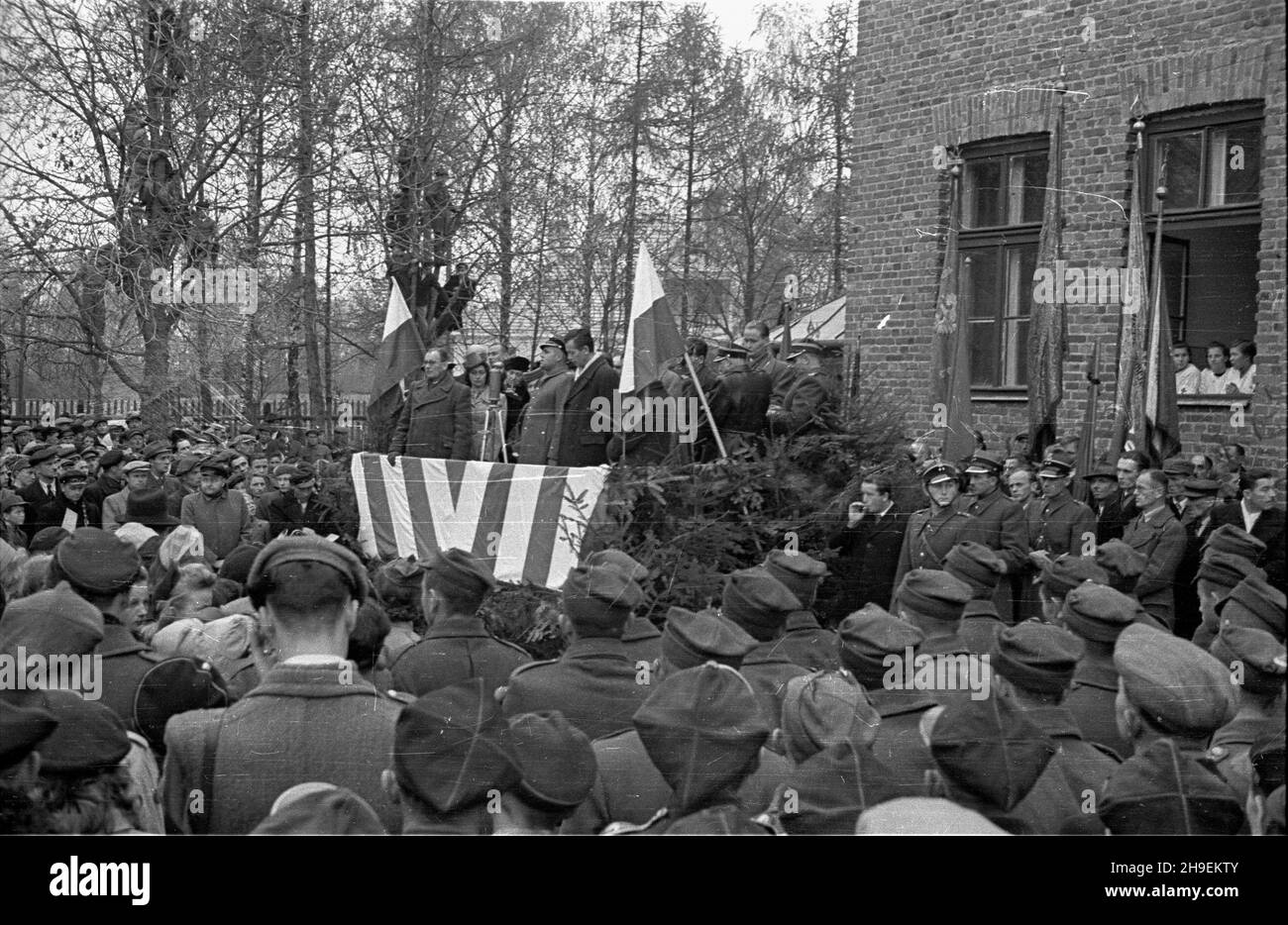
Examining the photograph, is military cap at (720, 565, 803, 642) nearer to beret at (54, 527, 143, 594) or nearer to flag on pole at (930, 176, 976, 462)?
flag on pole at (930, 176, 976, 462)

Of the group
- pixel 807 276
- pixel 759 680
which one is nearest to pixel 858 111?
pixel 807 276

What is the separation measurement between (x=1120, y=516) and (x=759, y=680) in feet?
4.61

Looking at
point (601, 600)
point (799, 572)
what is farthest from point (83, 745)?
point (799, 572)

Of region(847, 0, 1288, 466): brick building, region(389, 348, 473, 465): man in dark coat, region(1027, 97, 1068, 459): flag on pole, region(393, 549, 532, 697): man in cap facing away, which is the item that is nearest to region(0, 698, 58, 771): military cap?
region(393, 549, 532, 697): man in cap facing away

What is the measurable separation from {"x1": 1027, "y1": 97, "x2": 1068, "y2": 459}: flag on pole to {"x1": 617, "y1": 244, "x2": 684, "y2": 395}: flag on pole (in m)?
1.24

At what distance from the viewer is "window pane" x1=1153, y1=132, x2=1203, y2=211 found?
14.4 ft

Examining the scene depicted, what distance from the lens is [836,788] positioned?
3422 millimetres

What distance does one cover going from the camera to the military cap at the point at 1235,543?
4.31 meters

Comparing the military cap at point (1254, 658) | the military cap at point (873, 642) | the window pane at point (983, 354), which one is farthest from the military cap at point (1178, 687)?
the window pane at point (983, 354)

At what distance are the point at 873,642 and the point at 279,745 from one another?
67.2 inches

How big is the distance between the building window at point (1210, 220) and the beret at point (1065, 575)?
83 centimetres

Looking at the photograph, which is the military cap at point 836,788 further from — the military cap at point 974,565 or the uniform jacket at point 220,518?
the uniform jacket at point 220,518
